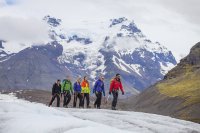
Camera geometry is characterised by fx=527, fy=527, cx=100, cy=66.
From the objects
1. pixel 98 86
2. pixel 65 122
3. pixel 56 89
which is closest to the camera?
pixel 65 122

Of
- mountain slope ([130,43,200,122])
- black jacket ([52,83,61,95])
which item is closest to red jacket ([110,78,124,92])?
black jacket ([52,83,61,95])

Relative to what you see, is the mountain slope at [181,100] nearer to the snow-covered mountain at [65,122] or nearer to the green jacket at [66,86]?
the green jacket at [66,86]

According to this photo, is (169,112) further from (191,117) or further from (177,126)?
(177,126)

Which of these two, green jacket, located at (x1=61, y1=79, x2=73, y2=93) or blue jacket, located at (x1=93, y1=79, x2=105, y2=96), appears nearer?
blue jacket, located at (x1=93, y1=79, x2=105, y2=96)

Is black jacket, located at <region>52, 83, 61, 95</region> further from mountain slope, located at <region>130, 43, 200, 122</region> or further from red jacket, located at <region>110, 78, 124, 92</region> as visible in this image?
mountain slope, located at <region>130, 43, 200, 122</region>

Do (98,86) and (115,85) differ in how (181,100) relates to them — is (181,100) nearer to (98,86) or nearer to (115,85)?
(98,86)

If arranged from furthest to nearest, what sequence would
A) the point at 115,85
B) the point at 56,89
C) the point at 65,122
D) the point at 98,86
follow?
the point at 56,89
the point at 98,86
the point at 115,85
the point at 65,122

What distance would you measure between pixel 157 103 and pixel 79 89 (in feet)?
104

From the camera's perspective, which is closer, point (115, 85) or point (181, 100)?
point (115, 85)

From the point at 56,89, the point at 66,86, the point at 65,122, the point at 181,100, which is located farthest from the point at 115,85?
the point at 181,100

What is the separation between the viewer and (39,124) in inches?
722

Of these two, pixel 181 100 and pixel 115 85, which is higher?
pixel 181 100

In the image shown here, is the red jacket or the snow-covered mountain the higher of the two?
the red jacket

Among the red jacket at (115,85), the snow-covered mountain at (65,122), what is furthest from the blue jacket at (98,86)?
the snow-covered mountain at (65,122)
